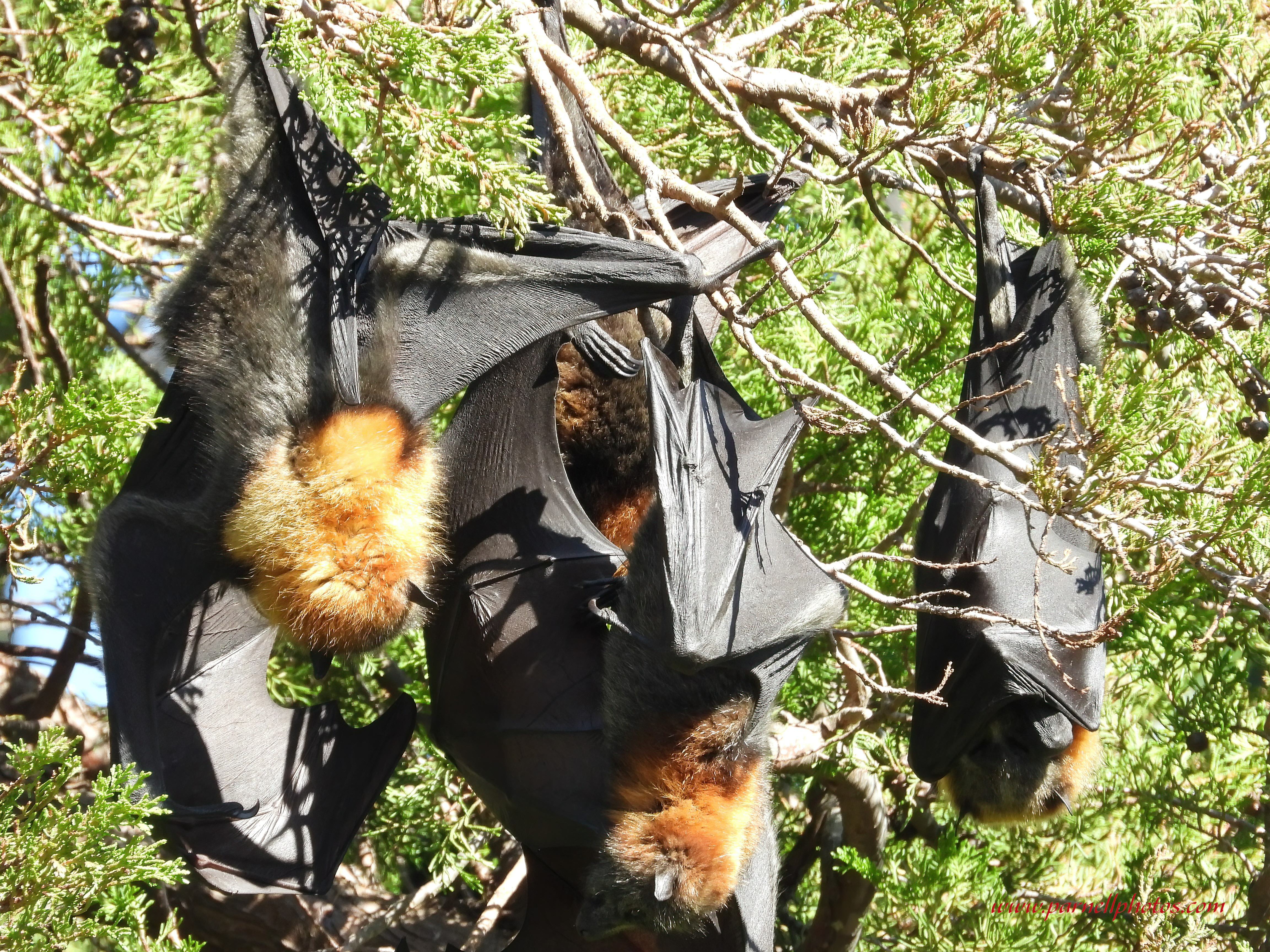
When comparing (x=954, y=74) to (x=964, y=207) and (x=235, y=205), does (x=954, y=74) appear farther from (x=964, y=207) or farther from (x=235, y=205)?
(x=235, y=205)

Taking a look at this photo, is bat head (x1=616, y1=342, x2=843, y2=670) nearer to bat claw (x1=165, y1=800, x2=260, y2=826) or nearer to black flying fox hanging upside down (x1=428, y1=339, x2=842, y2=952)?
black flying fox hanging upside down (x1=428, y1=339, x2=842, y2=952)

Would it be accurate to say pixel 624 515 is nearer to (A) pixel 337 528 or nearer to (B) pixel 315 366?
(A) pixel 337 528

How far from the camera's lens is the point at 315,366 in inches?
111

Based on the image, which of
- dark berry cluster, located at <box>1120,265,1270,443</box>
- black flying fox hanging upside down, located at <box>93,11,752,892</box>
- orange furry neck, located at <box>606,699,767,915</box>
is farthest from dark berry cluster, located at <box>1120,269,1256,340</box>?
orange furry neck, located at <box>606,699,767,915</box>

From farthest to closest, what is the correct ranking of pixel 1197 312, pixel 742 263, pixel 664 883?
pixel 664 883
pixel 1197 312
pixel 742 263

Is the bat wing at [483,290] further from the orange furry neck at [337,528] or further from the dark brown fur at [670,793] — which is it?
the dark brown fur at [670,793]

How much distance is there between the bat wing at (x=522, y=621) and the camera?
3.20 m

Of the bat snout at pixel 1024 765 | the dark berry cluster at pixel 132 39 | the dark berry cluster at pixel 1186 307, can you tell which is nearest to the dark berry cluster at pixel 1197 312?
the dark berry cluster at pixel 1186 307

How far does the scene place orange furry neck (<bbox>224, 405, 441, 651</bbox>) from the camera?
2.82m

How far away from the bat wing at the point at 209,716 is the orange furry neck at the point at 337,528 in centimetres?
33

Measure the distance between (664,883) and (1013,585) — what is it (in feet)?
4.64

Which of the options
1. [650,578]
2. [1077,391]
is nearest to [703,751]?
[650,578]

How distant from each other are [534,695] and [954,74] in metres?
1.92

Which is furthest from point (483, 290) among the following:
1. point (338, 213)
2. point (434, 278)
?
point (338, 213)
